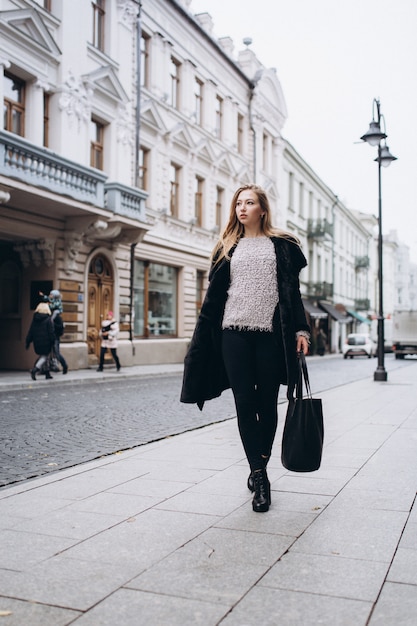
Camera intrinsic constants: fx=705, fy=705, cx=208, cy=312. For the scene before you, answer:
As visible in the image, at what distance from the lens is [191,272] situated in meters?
26.7

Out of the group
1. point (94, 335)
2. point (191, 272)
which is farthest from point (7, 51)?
point (191, 272)

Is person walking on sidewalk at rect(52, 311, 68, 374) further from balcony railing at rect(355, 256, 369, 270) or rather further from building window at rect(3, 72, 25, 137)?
balcony railing at rect(355, 256, 369, 270)

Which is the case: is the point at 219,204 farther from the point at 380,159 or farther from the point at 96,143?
the point at 380,159

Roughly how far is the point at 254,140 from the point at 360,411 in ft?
85.6

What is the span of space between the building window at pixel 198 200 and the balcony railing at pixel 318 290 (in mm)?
18672

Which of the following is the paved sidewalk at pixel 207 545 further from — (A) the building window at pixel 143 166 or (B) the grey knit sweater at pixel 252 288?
(A) the building window at pixel 143 166

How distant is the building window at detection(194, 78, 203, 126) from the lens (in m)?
27.6

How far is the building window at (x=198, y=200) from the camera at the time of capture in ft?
90.2

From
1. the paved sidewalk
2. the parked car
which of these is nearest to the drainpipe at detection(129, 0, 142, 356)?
the paved sidewalk

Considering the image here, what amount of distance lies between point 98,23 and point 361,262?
152 ft

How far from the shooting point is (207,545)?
339cm

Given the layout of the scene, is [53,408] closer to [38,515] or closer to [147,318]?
[38,515]

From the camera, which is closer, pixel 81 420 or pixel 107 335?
pixel 81 420

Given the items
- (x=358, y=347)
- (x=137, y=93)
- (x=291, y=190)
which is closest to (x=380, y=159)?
(x=137, y=93)
